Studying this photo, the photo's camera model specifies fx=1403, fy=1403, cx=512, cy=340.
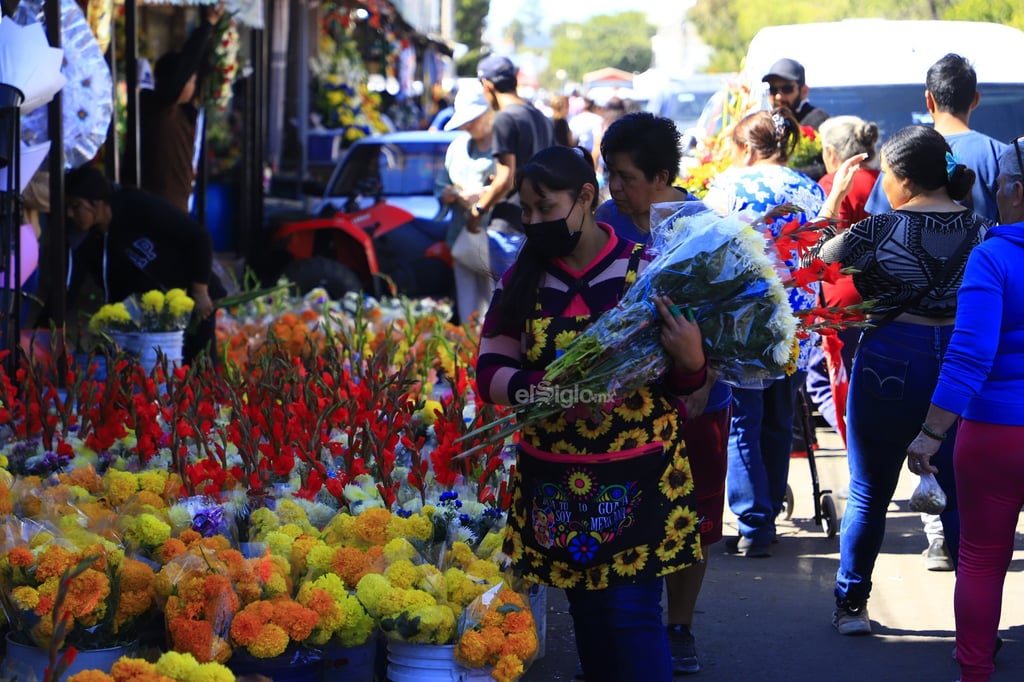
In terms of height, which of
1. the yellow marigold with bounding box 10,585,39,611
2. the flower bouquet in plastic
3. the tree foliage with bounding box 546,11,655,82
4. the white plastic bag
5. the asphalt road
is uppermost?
the flower bouquet in plastic

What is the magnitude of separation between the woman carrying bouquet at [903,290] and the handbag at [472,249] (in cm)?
471

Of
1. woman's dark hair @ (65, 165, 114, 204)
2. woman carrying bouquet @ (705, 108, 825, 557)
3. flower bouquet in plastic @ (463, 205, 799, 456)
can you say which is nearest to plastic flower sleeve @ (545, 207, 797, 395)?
flower bouquet in plastic @ (463, 205, 799, 456)

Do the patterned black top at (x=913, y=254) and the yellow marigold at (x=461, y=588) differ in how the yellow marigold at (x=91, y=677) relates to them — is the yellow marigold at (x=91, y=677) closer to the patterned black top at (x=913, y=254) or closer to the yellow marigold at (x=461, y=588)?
the yellow marigold at (x=461, y=588)

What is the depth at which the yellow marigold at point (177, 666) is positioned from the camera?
10.7 feet

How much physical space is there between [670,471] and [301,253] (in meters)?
8.27

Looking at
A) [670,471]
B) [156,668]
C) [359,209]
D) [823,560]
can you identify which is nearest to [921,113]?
[823,560]

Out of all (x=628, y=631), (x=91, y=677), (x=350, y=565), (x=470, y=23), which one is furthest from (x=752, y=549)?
(x=470, y=23)

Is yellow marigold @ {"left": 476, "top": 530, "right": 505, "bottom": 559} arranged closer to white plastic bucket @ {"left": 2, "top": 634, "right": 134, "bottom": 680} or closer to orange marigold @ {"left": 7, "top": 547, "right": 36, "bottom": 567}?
white plastic bucket @ {"left": 2, "top": 634, "right": 134, "bottom": 680}

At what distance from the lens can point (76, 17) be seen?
288 inches

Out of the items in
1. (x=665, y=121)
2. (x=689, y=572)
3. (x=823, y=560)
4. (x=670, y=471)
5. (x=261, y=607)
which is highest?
(x=665, y=121)

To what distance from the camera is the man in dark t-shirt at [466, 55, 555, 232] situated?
8.02 metres

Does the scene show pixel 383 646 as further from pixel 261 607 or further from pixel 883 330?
pixel 883 330

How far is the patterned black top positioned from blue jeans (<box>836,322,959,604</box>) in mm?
89

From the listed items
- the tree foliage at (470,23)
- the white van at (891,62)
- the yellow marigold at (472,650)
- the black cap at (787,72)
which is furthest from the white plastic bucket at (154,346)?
the tree foliage at (470,23)
